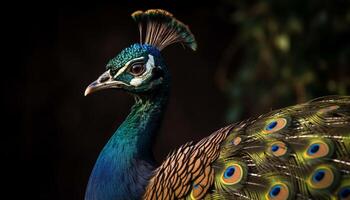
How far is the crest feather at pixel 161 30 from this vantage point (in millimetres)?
3162

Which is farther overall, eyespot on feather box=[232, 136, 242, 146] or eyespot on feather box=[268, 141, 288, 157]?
eyespot on feather box=[232, 136, 242, 146]

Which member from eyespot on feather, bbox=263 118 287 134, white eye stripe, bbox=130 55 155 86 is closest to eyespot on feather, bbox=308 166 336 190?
eyespot on feather, bbox=263 118 287 134

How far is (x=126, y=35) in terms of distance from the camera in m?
5.96

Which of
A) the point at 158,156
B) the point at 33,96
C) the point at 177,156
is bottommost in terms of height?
the point at 158,156

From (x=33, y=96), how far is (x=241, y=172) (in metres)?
3.32

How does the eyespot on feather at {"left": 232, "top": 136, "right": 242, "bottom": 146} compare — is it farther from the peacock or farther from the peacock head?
the peacock head

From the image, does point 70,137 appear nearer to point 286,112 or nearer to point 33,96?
point 33,96

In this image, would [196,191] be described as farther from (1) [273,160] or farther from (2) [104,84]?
(2) [104,84]

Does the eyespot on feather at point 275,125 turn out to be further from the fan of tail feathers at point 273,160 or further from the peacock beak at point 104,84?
the peacock beak at point 104,84

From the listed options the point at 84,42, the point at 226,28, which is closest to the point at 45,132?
the point at 84,42

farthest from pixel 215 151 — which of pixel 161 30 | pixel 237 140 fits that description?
pixel 161 30

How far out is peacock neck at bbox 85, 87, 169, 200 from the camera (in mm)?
3000

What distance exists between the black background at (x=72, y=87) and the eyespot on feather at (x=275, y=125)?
3.15 metres

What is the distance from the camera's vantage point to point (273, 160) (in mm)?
2654
